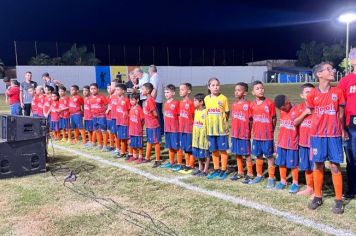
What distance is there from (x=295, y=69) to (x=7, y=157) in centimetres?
6324

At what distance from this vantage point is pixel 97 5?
34.9 meters

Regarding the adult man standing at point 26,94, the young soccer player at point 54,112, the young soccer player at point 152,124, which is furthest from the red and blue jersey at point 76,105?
the young soccer player at point 152,124

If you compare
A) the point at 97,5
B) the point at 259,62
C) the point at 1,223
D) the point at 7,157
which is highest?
the point at 97,5

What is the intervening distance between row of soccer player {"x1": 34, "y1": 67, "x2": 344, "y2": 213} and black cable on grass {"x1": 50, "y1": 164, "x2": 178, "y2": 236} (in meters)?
1.15

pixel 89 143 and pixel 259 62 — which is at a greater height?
pixel 259 62

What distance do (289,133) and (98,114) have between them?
4822mm

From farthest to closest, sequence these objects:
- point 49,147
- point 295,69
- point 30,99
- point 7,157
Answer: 1. point 295,69
2. point 30,99
3. point 49,147
4. point 7,157

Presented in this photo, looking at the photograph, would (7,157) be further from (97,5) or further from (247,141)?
(97,5)

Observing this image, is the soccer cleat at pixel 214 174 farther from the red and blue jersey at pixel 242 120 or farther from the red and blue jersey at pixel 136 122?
the red and blue jersey at pixel 136 122

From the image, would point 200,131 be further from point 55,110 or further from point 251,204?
point 55,110

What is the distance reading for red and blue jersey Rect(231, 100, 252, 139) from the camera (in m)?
5.73

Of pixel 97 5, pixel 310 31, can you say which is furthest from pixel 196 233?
pixel 310 31

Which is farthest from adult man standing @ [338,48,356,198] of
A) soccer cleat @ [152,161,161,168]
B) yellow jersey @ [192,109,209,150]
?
soccer cleat @ [152,161,161,168]

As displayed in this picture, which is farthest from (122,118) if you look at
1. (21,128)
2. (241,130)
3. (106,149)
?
(241,130)
